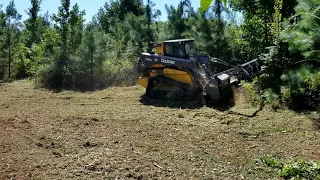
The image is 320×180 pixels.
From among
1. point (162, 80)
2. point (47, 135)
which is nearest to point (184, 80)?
point (162, 80)

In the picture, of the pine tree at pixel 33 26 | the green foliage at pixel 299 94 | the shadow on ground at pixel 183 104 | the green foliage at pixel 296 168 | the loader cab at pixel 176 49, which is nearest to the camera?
the green foliage at pixel 296 168

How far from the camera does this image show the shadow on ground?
9.57 meters

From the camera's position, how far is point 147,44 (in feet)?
58.6

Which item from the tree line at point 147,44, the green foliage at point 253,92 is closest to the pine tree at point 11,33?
the tree line at point 147,44

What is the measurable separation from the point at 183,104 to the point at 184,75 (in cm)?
86

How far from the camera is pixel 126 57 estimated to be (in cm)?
1711

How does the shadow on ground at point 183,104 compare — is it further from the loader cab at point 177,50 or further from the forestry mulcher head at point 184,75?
the loader cab at point 177,50

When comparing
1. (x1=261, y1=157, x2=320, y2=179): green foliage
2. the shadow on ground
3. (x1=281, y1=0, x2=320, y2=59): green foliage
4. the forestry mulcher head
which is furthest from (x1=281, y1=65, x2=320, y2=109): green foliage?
(x1=261, y1=157, x2=320, y2=179): green foliage

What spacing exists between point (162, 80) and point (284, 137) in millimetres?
4635

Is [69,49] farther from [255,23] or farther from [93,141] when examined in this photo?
[93,141]

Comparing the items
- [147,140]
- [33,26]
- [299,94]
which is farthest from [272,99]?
[33,26]

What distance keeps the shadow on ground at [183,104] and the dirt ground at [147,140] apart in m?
0.06

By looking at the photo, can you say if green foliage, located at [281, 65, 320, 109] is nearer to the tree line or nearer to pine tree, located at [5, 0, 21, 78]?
the tree line

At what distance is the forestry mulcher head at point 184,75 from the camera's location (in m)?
9.79
